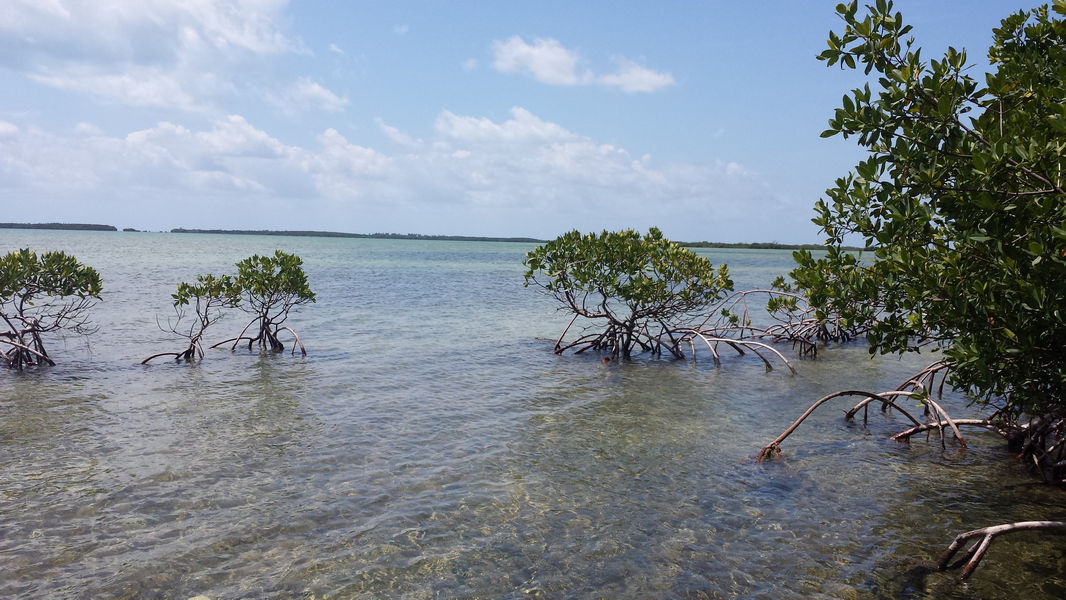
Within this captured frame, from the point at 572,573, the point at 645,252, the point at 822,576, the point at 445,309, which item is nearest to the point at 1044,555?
the point at 822,576

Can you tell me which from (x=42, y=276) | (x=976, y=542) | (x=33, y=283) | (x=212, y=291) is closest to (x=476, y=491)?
(x=976, y=542)

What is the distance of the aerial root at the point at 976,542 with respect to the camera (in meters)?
4.72

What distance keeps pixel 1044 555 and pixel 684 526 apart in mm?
3053

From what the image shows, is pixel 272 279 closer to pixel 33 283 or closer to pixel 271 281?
pixel 271 281

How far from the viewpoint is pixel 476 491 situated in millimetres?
7215

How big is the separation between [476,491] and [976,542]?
4.74m

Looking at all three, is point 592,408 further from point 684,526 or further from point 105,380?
point 105,380

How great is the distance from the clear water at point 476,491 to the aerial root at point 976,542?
0.13 meters

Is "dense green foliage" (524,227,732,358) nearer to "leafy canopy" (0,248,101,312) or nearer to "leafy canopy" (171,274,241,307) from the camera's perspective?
"leafy canopy" (171,274,241,307)

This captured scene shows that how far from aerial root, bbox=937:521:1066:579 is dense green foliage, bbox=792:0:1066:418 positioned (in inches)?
38.7

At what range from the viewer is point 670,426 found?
1003 cm

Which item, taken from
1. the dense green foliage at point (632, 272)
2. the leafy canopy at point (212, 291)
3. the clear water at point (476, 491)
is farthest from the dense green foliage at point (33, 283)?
the dense green foliage at point (632, 272)

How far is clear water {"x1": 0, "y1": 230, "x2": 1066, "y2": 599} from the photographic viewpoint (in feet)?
17.5

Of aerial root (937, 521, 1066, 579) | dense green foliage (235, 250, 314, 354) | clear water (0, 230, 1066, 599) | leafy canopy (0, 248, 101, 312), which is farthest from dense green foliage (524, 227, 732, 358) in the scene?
aerial root (937, 521, 1066, 579)
